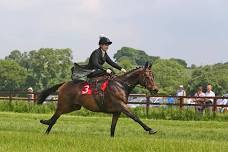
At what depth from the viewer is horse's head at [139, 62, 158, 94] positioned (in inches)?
555

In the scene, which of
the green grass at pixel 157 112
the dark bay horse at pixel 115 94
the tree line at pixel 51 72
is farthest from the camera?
the tree line at pixel 51 72

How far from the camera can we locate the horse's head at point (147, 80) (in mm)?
14086

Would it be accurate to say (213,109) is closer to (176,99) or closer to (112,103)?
(176,99)

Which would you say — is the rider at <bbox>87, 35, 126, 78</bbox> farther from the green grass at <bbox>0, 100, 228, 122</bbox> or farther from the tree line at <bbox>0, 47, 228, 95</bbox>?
the tree line at <bbox>0, 47, 228, 95</bbox>

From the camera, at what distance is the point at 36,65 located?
11062 cm

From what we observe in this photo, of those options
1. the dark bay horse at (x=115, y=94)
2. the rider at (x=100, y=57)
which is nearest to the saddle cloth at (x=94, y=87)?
the dark bay horse at (x=115, y=94)

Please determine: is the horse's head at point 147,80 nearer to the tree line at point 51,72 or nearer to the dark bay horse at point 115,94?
the dark bay horse at point 115,94

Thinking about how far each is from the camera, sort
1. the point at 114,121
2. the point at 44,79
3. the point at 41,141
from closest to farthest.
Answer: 1. the point at 41,141
2. the point at 114,121
3. the point at 44,79

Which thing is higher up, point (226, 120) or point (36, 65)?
point (36, 65)

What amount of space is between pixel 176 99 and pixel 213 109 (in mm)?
3307

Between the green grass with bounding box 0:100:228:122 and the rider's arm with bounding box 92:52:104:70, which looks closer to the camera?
the rider's arm with bounding box 92:52:104:70

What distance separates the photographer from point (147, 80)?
1412 centimetres

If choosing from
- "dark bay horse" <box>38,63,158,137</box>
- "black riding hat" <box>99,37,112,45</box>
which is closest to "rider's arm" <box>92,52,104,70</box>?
"black riding hat" <box>99,37,112,45</box>

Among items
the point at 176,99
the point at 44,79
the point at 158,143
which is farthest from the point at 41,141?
the point at 44,79
